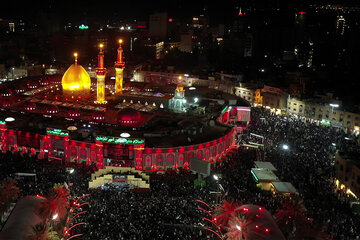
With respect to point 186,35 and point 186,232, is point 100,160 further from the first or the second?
point 186,35

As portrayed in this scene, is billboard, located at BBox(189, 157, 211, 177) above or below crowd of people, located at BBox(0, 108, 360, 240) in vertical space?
above

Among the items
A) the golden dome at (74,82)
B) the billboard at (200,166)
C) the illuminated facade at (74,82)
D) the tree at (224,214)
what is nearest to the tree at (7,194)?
the tree at (224,214)

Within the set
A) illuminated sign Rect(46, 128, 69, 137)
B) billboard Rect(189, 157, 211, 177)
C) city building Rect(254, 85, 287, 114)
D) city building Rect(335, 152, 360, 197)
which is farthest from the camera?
city building Rect(254, 85, 287, 114)

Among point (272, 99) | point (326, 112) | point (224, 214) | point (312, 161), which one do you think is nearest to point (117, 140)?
point (224, 214)

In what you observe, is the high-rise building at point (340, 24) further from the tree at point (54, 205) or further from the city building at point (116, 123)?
the tree at point (54, 205)

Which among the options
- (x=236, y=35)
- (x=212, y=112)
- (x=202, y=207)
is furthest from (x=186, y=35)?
(x=202, y=207)

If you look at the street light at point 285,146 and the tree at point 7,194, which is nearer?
the tree at point 7,194

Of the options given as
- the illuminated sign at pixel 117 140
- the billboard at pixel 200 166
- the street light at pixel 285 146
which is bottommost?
the billboard at pixel 200 166

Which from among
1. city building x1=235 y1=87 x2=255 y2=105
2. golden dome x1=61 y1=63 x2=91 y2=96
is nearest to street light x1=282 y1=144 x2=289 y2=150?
city building x1=235 y1=87 x2=255 y2=105

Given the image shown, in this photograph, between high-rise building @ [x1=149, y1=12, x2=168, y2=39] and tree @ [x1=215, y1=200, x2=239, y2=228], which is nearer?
tree @ [x1=215, y1=200, x2=239, y2=228]

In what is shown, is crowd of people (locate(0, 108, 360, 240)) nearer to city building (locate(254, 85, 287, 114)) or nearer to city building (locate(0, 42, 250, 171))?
city building (locate(0, 42, 250, 171))
